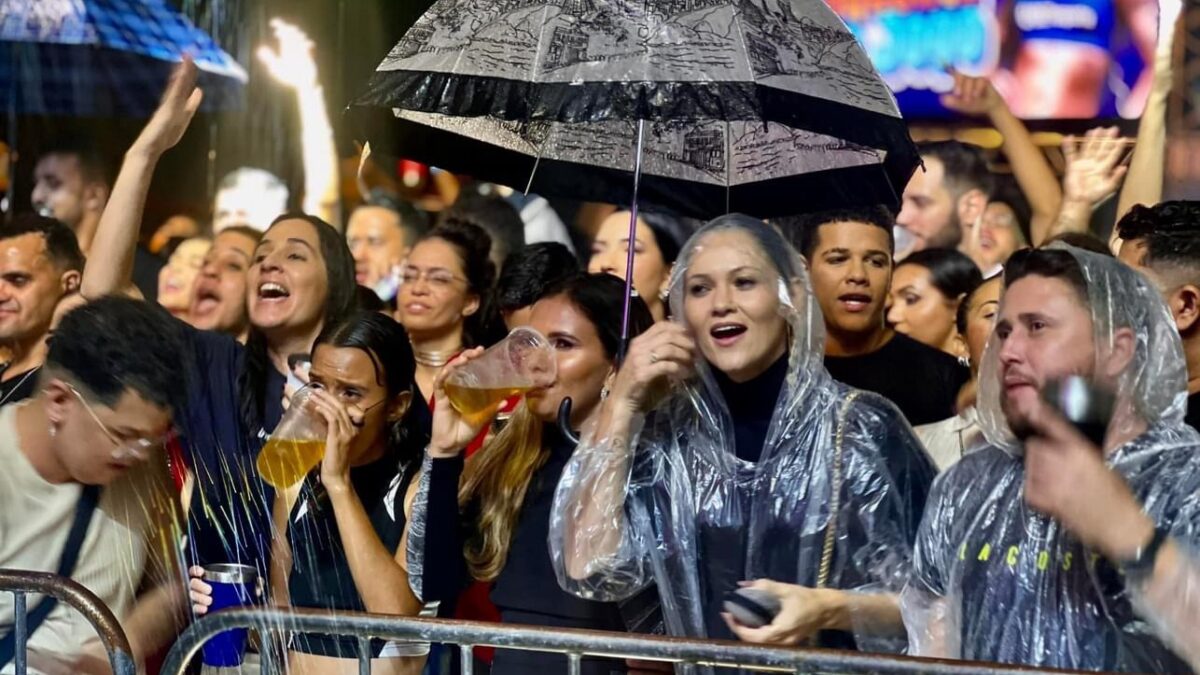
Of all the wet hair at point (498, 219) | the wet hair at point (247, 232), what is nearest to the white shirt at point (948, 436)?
the wet hair at point (498, 219)

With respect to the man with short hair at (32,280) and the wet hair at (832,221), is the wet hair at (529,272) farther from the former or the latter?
the man with short hair at (32,280)

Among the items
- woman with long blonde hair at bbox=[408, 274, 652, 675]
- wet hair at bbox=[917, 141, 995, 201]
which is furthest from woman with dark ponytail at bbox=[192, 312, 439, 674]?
wet hair at bbox=[917, 141, 995, 201]

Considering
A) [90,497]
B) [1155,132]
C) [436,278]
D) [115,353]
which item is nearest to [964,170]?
[1155,132]

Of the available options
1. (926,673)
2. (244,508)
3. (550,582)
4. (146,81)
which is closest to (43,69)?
(146,81)

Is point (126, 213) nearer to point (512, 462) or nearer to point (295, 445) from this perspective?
point (295, 445)

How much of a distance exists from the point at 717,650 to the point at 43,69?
564 centimetres

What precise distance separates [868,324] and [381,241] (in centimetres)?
280

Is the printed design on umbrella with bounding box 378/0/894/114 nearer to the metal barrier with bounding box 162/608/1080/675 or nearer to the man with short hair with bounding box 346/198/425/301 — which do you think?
the metal barrier with bounding box 162/608/1080/675

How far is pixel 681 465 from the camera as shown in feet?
10.9

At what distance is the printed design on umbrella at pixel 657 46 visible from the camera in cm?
343

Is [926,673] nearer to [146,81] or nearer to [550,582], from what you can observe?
[550,582]

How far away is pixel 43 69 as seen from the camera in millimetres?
7414

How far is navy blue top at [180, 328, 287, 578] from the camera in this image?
3.80m

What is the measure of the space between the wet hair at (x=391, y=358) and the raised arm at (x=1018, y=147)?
2.52m
